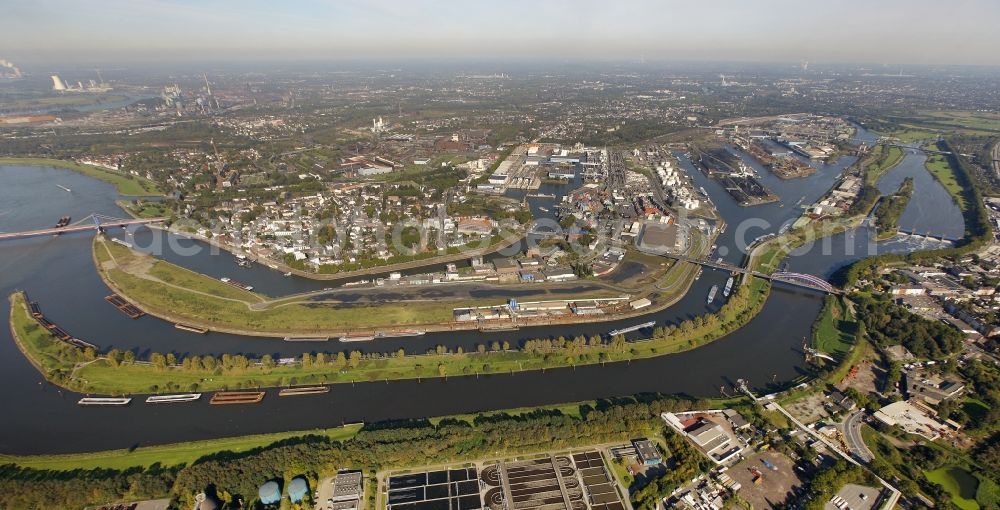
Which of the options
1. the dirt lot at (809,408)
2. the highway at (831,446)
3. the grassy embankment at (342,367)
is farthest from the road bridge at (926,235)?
the highway at (831,446)

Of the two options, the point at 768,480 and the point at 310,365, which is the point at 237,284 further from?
the point at 768,480

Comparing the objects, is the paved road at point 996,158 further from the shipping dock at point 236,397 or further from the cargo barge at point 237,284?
the cargo barge at point 237,284

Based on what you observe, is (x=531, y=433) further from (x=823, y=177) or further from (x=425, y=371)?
(x=823, y=177)

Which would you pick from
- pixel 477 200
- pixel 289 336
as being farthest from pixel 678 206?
pixel 289 336

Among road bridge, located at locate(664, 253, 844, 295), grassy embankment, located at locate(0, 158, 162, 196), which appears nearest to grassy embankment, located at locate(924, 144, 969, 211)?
road bridge, located at locate(664, 253, 844, 295)

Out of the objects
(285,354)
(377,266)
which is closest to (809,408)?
(285,354)

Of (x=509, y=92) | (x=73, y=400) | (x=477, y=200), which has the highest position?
(x=509, y=92)
